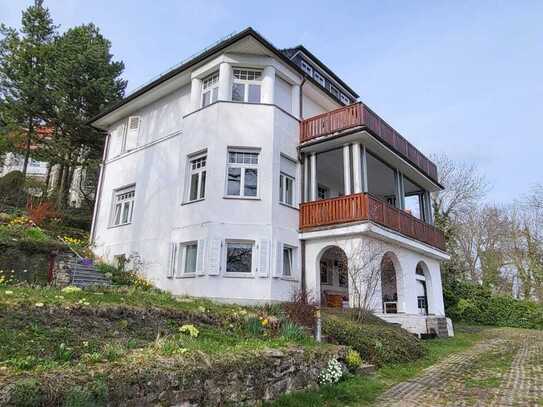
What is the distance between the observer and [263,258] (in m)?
14.0

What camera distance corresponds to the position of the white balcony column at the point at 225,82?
1580cm

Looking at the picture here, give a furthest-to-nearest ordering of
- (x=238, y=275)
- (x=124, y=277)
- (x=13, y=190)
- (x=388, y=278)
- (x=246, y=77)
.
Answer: (x=13, y=190) < (x=388, y=278) < (x=246, y=77) < (x=124, y=277) < (x=238, y=275)

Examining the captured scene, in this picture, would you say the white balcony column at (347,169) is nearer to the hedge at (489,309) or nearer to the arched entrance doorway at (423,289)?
the arched entrance doorway at (423,289)

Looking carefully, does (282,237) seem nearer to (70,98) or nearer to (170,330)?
(170,330)

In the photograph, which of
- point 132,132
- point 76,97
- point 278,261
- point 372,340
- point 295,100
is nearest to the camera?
point 372,340

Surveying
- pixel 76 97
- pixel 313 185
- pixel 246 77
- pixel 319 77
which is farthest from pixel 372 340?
pixel 76 97

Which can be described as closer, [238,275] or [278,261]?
[238,275]

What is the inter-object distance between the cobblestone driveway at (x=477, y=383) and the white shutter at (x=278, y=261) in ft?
19.2

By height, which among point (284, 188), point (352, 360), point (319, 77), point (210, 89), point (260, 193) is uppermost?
point (319, 77)

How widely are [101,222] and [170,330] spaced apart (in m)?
15.0

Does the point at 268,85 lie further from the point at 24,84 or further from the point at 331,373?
the point at 24,84

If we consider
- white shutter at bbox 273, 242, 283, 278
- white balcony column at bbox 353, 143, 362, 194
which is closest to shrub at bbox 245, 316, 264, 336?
white shutter at bbox 273, 242, 283, 278

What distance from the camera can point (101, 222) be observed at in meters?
20.2

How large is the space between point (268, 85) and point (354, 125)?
394 cm
